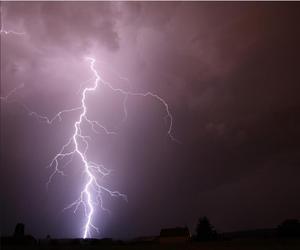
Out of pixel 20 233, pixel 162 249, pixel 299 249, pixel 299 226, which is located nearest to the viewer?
pixel 299 249

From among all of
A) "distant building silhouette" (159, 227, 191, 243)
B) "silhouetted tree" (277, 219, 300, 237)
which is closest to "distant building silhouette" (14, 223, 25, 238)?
"distant building silhouette" (159, 227, 191, 243)

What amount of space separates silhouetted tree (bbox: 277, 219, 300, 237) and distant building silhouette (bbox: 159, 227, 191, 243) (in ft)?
43.6

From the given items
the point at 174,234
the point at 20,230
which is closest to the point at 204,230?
the point at 174,234

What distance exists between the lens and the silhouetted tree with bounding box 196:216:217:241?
35.1 meters

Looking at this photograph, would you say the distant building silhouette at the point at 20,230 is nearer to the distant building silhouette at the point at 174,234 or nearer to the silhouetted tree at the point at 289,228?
the distant building silhouette at the point at 174,234

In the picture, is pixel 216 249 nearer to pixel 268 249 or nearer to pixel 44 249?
pixel 268 249

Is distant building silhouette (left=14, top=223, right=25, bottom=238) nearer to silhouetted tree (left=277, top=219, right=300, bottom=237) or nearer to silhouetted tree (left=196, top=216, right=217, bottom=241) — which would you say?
silhouetted tree (left=196, top=216, right=217, bottom=241)

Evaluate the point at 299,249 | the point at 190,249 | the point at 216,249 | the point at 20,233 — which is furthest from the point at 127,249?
the point at 20,233

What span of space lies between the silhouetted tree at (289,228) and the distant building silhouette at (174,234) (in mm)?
13302

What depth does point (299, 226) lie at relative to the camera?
30.6 meters

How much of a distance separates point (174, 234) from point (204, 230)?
Answer: 8016 millimetres

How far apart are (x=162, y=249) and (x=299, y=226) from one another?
57.2ft

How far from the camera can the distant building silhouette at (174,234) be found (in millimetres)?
41875

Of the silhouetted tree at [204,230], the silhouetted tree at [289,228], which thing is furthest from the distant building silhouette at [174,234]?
the silhouetted tree at [289,228]
